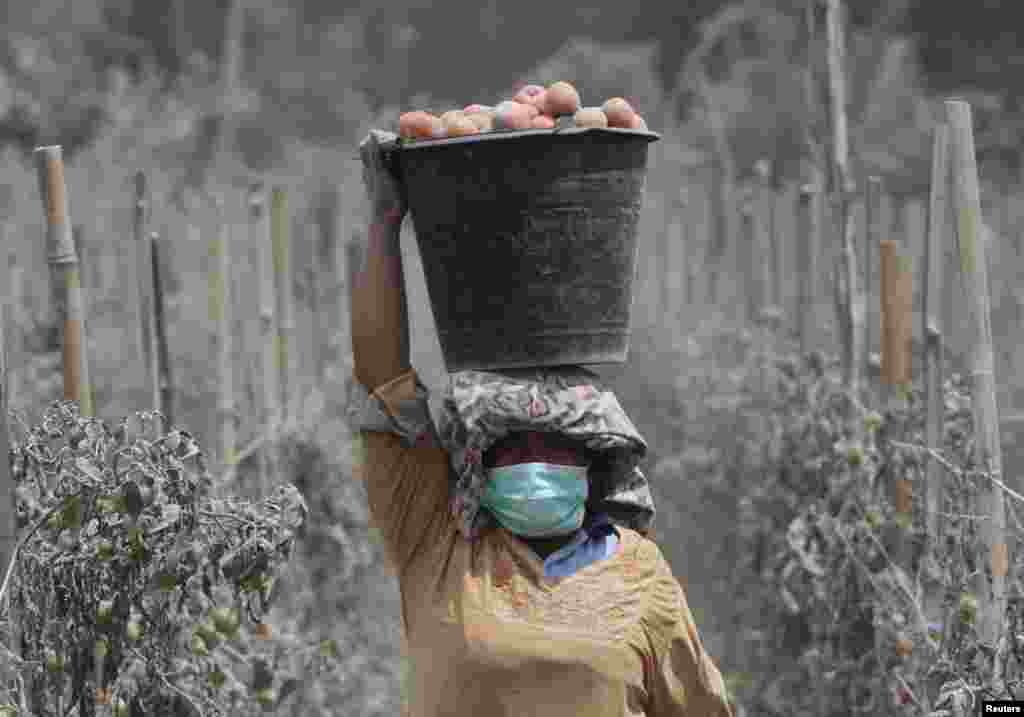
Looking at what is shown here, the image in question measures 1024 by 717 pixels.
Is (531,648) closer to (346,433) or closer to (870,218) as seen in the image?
(870,218)

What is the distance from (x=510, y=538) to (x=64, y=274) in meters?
0.74

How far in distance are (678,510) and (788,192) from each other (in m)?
2.09

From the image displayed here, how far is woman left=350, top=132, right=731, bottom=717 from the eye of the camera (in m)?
2.25

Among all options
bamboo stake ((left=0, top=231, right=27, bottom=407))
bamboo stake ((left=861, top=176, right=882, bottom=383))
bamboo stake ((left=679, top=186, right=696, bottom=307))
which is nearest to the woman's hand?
bamboo stake ((left=0, top=231, right=27, bottom=407))

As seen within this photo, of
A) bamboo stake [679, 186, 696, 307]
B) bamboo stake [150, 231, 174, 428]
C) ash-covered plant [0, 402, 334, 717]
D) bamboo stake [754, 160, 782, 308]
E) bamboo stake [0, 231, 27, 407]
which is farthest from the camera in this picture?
bamboo stake [679, 186, 696, 307]

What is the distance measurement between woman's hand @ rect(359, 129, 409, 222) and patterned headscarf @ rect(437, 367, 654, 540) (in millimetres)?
257

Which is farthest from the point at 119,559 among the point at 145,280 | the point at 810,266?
the point at 810,266

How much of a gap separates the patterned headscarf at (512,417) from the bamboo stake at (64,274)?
55cm

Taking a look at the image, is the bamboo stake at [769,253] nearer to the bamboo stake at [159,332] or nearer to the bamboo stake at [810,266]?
the bamboo stake at [810,266]

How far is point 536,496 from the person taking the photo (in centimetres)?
226

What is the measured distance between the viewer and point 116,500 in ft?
6.54

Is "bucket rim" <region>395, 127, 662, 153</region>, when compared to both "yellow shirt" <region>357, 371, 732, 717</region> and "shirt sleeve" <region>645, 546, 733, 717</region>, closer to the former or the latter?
"yellow shirt" <region>357, 371, 732, 717</region>

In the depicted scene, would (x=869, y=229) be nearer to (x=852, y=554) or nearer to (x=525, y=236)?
(x=852, y=554)

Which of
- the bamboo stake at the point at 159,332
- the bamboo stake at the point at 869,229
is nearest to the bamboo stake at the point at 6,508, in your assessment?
the bamboo stake at the point at 159,332
